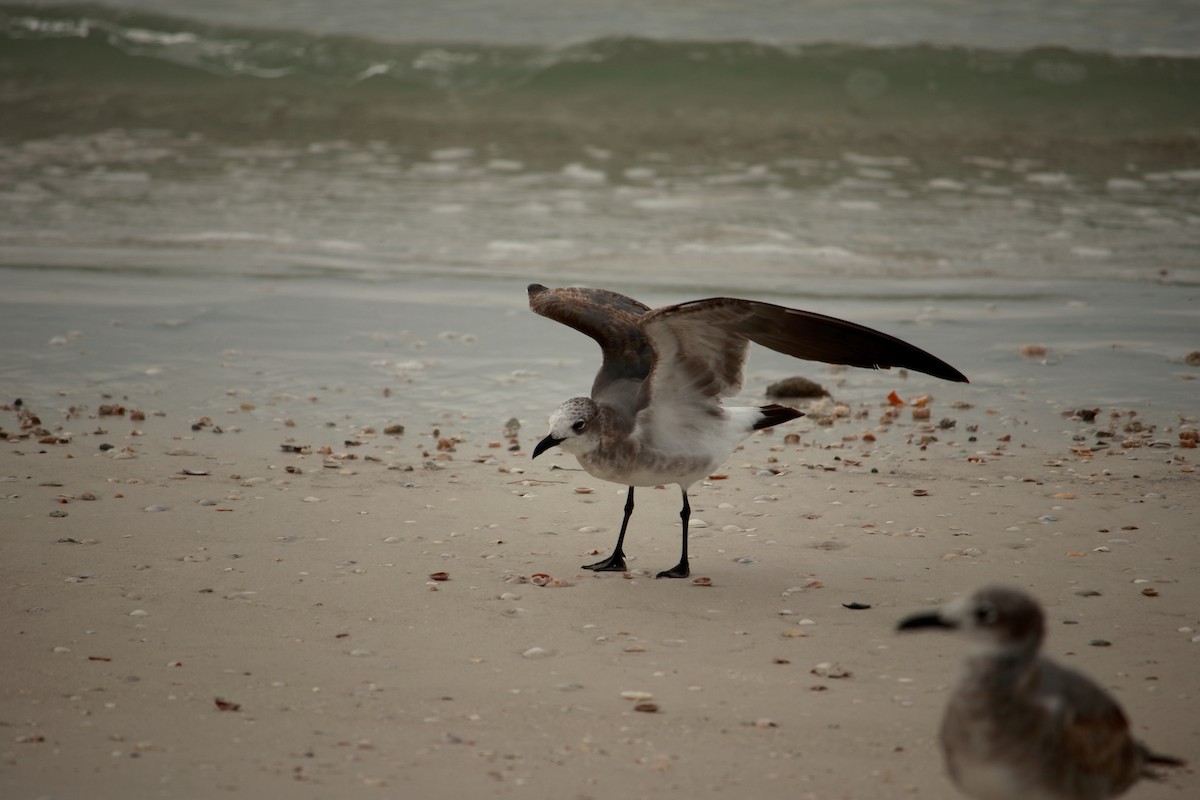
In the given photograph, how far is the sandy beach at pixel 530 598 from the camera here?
143 inches

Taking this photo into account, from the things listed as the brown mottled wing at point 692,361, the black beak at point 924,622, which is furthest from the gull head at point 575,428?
the black beak at point 924,622

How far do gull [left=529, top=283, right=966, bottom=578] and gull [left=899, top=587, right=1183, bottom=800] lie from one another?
2178 mm

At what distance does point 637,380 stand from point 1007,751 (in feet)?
9.68

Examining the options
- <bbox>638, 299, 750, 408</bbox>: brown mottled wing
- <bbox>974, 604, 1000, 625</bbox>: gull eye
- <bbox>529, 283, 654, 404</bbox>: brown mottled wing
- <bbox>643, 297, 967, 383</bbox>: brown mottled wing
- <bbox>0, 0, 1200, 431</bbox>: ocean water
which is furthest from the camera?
<bbox>0, 0, 1200, 431</bbox>: ocean water

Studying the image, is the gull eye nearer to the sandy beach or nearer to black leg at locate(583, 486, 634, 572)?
the sandy beach

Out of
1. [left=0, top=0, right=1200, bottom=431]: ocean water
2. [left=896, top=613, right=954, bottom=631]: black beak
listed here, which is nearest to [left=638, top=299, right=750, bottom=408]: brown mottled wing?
[left=0, top=0, right=1200, bottom=431]: ocean water

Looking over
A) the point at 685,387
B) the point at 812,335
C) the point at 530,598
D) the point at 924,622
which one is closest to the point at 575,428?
the point at 685,387

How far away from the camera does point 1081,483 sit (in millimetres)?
6059

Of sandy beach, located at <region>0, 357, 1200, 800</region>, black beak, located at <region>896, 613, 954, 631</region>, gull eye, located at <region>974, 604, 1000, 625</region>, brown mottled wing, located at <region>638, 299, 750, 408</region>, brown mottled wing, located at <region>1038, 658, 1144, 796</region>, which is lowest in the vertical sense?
sandy beach, located at <region>0, 357, 1200, 800</region>

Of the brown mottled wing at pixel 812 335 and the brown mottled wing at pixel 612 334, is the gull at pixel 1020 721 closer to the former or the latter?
the brown mottled wing at pixel 812 335

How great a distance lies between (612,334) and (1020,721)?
3156mm

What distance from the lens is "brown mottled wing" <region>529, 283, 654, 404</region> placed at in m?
5.62

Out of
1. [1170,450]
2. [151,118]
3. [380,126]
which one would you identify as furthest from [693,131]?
[1170,450]

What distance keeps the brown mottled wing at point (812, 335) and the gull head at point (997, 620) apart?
2.20m
